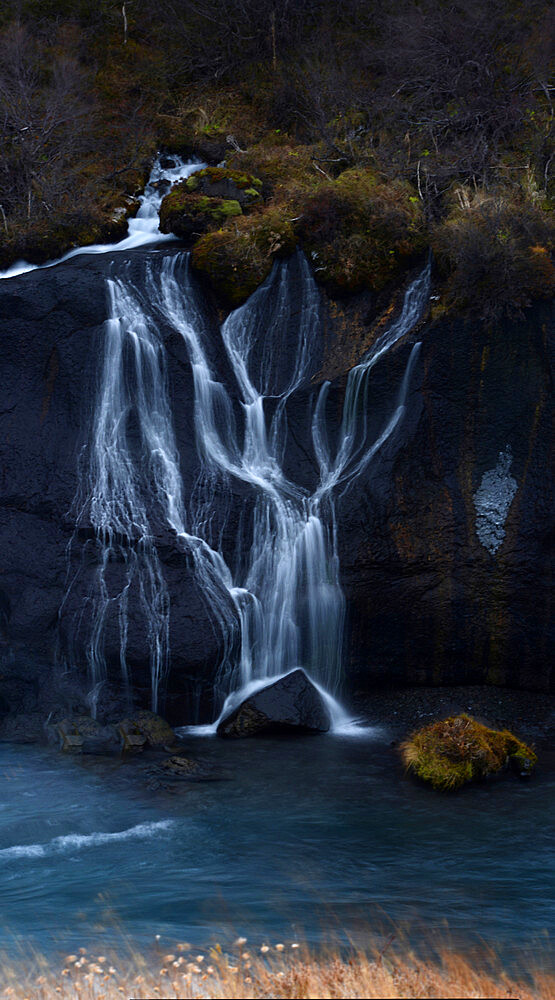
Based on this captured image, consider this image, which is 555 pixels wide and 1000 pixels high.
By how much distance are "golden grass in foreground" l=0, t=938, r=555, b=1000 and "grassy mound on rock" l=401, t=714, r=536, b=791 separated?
183 inches

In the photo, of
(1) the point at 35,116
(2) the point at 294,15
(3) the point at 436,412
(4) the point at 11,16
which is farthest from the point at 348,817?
(4) the point at 11,16

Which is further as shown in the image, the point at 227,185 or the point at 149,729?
the point at 227,185

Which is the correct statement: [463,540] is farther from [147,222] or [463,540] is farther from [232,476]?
[147,222]

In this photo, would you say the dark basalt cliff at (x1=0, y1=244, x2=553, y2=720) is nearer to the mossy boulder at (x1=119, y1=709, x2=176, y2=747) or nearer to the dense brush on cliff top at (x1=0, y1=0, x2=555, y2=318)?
the mossy boulder at (x1=119, y1=709, x2=176, y2=747)

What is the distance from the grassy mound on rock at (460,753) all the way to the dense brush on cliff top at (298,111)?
8.42 metres

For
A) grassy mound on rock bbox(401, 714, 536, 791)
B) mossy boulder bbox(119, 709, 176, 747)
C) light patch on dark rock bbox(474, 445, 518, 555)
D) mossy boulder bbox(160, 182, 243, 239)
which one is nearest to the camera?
grassy mound on rock bbox(401, 714, 536, 791)

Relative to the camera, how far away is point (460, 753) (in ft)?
39.4

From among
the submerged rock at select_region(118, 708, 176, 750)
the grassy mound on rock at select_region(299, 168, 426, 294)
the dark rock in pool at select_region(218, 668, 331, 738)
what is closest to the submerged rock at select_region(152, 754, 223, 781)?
the submerged rock at select_region(118, 708, 176, 750)

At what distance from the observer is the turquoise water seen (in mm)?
7931

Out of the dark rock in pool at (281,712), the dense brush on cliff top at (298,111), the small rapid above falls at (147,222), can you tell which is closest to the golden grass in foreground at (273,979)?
the dark rock in pool at (281,712)

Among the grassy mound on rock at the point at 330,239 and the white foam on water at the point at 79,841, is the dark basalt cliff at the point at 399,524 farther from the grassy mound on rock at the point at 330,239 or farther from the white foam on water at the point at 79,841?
the white foam on water at the point at 79,841

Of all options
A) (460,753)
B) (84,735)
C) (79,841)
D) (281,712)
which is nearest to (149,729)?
(84,735)

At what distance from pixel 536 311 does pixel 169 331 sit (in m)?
7.37

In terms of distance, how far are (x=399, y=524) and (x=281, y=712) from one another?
424 centimetres
